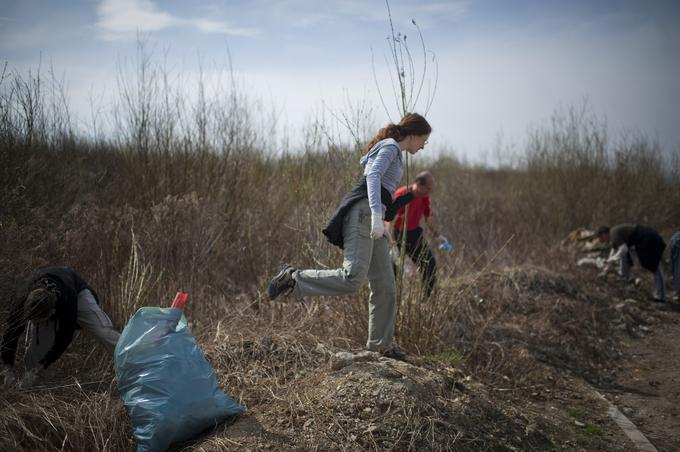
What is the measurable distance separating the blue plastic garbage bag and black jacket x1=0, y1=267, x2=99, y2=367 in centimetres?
81

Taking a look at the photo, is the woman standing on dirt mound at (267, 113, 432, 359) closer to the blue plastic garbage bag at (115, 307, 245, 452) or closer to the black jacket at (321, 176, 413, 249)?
the black jacket at (321, 176, 413, 249)

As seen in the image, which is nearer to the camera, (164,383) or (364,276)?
(164,383)

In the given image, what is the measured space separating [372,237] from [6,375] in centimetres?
234

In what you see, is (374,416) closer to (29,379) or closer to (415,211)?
(29,379)

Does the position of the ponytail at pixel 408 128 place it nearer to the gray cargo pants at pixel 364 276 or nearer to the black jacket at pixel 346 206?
the black jacket at pixel 346 206

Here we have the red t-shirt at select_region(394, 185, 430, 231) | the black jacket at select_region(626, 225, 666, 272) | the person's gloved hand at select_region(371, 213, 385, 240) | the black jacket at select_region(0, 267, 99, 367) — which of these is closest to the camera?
the person's gloved hand at select_region(371, 213, 385, 240)

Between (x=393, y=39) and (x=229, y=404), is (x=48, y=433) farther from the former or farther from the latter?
(x=393, y=39)

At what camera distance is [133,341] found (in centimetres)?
297

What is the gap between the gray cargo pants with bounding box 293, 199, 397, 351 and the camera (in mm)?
3547

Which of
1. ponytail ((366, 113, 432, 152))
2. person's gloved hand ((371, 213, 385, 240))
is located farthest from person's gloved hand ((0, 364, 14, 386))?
ponytail ((366, 113, 432, 152))

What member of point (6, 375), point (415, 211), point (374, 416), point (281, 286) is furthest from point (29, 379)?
point (415, 211)

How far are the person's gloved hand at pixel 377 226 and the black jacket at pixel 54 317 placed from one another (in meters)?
2.01

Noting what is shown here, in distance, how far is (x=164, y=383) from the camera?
2.86 metres

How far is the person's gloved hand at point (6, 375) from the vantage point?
322 centimetres
